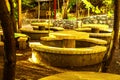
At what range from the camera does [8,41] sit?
3543 millimetres

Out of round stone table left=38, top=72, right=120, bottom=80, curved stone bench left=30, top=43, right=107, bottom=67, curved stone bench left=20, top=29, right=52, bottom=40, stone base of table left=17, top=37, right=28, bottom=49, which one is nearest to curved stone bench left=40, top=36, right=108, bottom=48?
stone base of table left=17, top=37, right=28, bottom=49

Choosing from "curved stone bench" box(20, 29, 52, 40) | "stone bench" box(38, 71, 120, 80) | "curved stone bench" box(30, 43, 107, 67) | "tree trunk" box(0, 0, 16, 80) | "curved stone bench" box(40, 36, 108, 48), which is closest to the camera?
"tree trunk" box(0, 0, 16, 80)

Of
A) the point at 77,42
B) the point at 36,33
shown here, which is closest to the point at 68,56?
the point at 77,42

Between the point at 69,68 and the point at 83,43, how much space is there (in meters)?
2.78

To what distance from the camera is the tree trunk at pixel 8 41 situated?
3.35 metres

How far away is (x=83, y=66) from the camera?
28.1 feet

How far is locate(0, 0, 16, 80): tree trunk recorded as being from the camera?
3.35 m

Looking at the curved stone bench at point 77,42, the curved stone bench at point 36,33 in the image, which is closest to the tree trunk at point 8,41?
the curved stone bench at point 77,42

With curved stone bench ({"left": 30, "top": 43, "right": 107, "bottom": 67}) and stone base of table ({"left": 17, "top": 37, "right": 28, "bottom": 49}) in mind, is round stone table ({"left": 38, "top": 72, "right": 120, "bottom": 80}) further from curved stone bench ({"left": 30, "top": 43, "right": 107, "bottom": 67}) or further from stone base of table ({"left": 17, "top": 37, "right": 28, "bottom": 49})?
stone base of table ({"left": 17, "top": 37, "right": 28, "bottom": 49})

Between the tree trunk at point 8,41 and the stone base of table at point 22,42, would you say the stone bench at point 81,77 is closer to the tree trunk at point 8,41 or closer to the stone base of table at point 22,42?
the tree trunk at point 8,41

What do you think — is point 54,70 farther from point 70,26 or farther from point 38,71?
point 70,26

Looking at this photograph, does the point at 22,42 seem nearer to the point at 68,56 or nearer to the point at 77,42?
the point at 77,42

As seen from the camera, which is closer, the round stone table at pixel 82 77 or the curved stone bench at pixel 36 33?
the round stone table at pixel 82 77

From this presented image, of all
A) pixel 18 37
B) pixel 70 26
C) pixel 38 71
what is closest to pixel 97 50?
pixel 38 71
